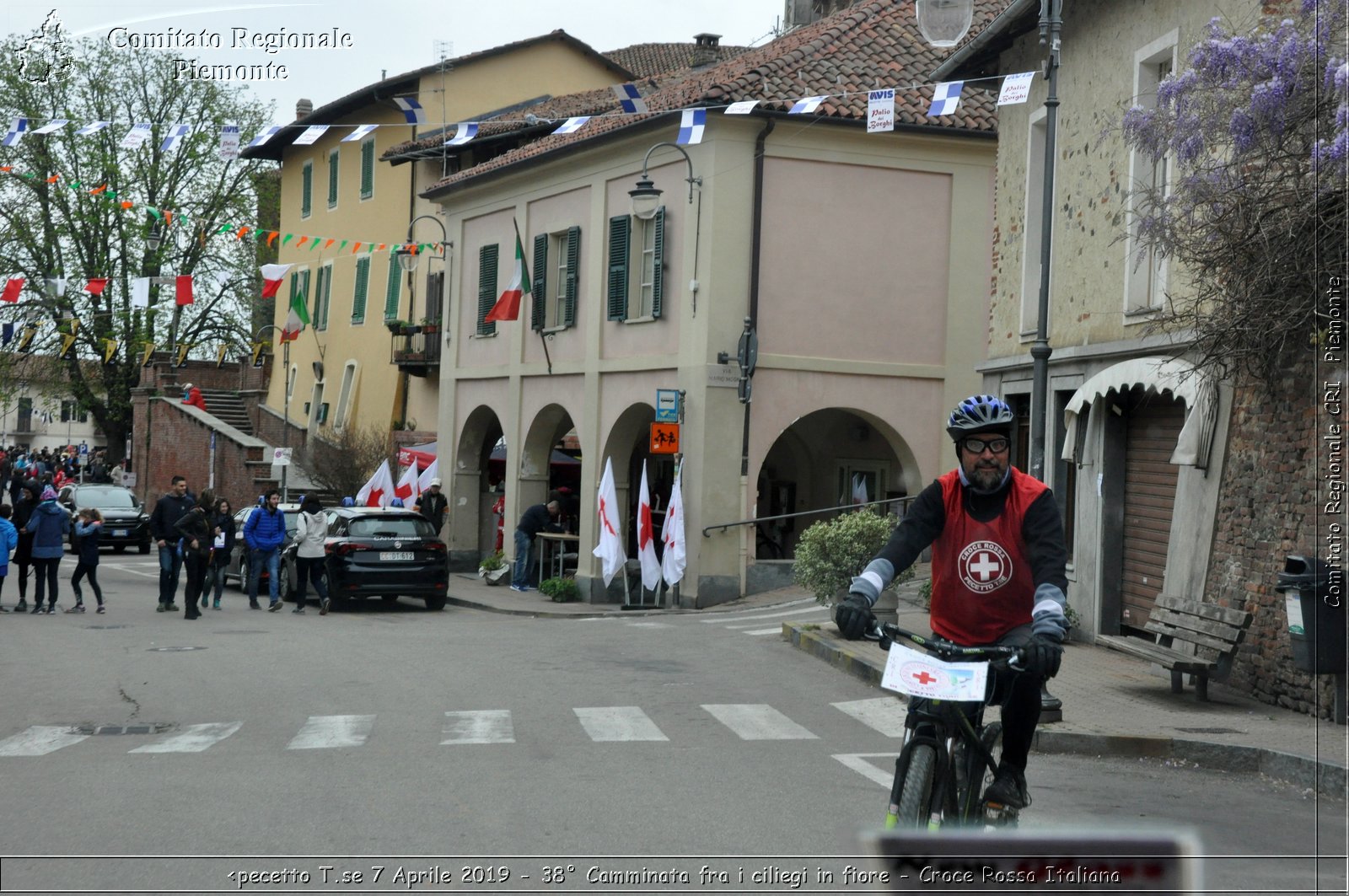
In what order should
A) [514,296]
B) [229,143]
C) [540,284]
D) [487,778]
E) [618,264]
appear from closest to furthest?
[487,778], [229,143], [618,264], [514,296], [540,284]

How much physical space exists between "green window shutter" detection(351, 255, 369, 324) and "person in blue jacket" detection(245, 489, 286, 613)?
61.3 feet

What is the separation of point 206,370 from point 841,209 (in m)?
32.9

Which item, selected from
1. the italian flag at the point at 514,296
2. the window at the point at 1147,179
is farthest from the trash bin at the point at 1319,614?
the italian flag at the point at 514,296

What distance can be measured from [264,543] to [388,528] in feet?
6.20

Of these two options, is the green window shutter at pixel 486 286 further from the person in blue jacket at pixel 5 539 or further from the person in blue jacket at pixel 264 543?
the person in blue jacket at pixel 5 539

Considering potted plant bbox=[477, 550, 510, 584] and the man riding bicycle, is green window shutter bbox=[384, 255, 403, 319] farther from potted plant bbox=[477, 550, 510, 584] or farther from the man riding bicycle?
the man riding bicycle

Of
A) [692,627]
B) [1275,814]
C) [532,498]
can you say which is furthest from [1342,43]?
[532,498]

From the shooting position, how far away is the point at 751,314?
2475 cm

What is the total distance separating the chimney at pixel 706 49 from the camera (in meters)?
35.2

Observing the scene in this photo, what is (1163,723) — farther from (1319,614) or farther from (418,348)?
→ (418,348)

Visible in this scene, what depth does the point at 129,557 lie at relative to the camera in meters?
36.9

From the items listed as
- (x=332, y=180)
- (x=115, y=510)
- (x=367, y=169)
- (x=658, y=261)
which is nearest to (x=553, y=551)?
(x=658, y=261)

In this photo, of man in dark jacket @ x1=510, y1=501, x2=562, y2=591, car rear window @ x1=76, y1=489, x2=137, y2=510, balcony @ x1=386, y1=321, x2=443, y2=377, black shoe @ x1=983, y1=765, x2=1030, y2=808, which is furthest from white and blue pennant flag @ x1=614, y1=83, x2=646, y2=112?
car rear window @ x1=76, y1=489, x2=137, y2=510

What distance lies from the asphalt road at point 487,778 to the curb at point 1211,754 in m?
0.14
